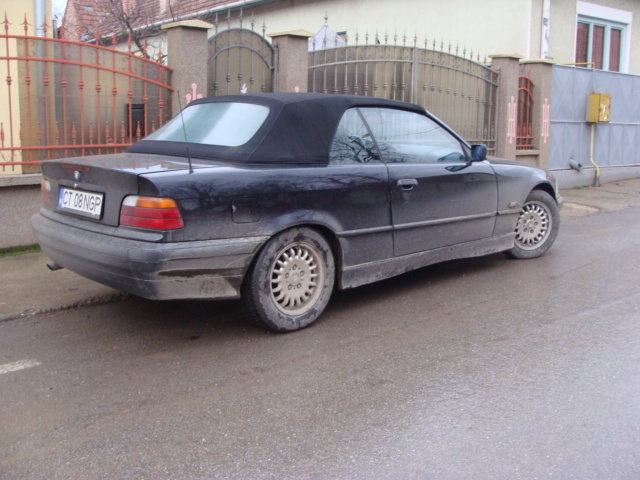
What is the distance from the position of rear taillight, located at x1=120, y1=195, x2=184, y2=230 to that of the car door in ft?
5.94

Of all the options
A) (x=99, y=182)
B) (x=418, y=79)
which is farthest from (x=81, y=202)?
(x=418, y=79)

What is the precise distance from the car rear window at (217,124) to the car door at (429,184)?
93 centimetres

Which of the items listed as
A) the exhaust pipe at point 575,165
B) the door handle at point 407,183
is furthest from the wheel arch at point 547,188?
the exhaust pipe at point 575,165

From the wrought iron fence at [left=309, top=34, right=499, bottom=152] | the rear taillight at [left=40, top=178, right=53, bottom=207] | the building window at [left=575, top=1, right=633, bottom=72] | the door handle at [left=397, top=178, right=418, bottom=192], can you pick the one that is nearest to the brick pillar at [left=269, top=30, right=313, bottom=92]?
the wrought iron fence at [left=309, top=34, right=499, bottom=152]

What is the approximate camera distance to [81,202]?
4656 mm

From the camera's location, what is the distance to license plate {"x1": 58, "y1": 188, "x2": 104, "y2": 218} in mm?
4508

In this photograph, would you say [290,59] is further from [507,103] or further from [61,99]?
[507,103]

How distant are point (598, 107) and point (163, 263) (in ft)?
38.2

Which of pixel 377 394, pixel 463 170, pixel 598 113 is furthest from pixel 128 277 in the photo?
pixel 598 113

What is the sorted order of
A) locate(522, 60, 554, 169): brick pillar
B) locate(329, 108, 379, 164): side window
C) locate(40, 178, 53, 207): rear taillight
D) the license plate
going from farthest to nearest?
1. locate(522, 60, 554, 169): brick pillar
2. locate(329, 108, 379, 164): side window
3. locate(40, 178, 53, 207): rear taillight
4. the license plate

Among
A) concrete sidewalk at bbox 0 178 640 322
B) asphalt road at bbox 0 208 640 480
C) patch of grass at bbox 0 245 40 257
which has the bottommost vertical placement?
asphalt road at bbox 0 208 640 480

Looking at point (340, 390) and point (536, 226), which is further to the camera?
point (536, 226)

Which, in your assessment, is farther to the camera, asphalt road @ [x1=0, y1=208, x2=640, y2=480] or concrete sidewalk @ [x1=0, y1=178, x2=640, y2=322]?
concrete sidewalk @ [x1=0, y1=178, x2=640, y2=322]

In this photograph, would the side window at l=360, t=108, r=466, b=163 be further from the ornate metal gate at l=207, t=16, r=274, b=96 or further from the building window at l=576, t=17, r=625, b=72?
the building window at l=576, t=17, r=625, b=72
